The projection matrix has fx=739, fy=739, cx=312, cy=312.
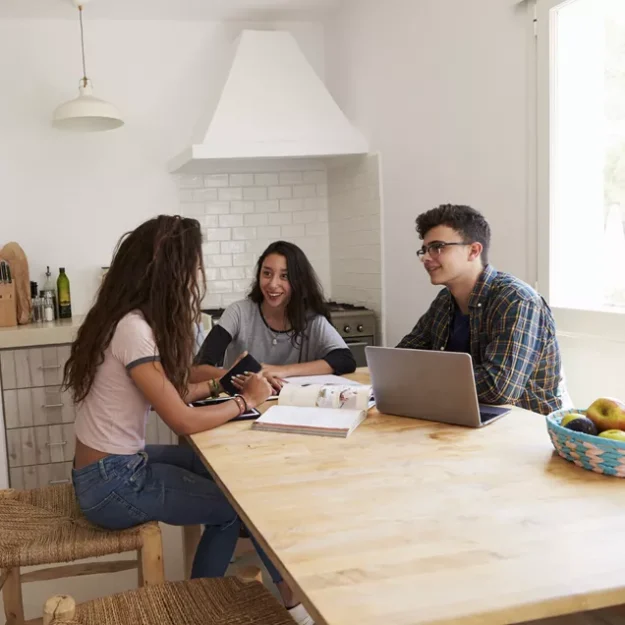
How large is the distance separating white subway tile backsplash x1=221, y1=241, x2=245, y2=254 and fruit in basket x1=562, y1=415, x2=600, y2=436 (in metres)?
3.38

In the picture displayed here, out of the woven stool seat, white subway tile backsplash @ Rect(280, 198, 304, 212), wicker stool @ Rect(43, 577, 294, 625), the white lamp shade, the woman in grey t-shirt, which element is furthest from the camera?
white subway tile backsplash @ Rect(280, 198, 304, 212)

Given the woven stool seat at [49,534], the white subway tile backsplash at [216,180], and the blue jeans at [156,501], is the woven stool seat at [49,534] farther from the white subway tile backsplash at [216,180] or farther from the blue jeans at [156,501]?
the white subway tile backsplash at [216,180]

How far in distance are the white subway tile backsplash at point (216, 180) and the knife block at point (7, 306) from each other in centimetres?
134

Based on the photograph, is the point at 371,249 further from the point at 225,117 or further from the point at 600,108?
the point at 600,108

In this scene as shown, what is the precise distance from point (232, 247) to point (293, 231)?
0.43 m

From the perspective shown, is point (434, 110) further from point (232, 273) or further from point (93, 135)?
point (93, 135)

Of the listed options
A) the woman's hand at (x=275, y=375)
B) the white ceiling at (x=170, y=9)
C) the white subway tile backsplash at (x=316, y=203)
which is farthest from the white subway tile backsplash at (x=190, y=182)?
the woman's hand at (x=275, y=375)

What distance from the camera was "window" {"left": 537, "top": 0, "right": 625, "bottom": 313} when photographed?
2566mm

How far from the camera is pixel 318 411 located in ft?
6.75

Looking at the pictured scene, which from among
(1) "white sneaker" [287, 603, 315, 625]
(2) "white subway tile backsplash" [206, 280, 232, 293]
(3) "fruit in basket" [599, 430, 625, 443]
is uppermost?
(2) "white subway tile backsplash" [206, 280, 232, 293]

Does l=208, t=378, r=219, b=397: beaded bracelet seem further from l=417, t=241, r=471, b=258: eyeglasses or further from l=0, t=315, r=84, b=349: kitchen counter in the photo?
l=0, t=315, r=84, b=349: kitchen counter

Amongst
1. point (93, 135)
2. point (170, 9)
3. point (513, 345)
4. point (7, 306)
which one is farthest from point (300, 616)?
point (170, 9)

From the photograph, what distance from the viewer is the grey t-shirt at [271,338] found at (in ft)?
9.67

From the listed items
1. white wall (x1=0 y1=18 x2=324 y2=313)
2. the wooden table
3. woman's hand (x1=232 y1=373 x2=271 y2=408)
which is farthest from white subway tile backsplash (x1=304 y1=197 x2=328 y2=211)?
the wooden table
